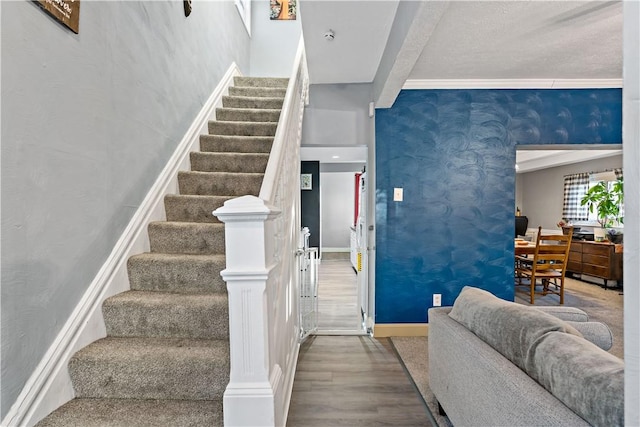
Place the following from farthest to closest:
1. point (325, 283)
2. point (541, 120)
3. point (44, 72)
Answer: point (325, 283), point (541, 120), point (44, 72)

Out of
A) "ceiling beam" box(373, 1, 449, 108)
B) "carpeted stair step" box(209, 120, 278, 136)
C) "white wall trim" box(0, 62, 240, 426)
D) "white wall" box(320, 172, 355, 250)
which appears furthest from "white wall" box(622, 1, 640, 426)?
"white wall" box(320, 172, 355, 250)

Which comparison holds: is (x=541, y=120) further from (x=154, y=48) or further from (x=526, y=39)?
(x=154, y=48)

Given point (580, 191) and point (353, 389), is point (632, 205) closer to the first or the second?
point (353, 389)

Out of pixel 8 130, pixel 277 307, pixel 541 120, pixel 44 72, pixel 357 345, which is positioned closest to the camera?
pixel 8 130

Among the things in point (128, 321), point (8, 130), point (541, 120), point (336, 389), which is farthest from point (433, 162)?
point (8, 130)

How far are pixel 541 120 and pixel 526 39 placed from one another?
1188 mm

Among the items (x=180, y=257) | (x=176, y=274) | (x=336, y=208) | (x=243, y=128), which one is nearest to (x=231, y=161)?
(x=243, y=128)

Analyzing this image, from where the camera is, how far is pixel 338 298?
15.8 ft

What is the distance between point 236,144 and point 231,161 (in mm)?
283

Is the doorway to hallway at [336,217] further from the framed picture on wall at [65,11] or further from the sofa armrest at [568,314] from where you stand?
the framed picture on wall at [65,11]

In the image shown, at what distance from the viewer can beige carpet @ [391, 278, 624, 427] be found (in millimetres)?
2306

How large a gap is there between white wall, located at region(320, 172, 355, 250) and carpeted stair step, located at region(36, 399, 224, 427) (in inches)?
298

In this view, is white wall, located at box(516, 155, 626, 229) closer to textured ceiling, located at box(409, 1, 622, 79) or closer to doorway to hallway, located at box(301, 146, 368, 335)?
doorway to hallway, located at box(301, 146, 368, 335)

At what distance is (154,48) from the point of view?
223 centimetres
